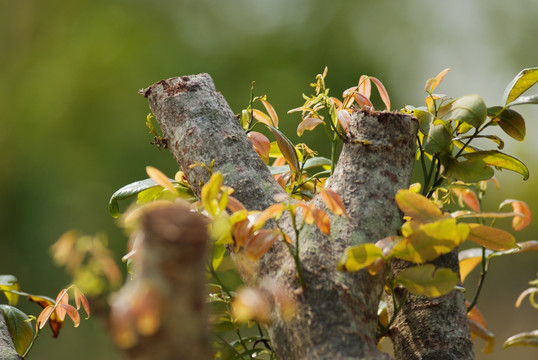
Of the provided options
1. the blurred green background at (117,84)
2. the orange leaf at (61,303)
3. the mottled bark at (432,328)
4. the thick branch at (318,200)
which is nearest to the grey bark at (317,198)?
the thick branch at (318,200)

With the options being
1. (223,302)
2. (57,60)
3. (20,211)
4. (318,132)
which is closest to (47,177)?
(20,211)

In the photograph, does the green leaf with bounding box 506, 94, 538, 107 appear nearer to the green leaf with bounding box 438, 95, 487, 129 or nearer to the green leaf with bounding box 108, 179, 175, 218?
the green leaf with bounding box 438, 95, 487, 129

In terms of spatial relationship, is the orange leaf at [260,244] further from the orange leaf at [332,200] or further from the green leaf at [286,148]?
the green leaf at [286,148]

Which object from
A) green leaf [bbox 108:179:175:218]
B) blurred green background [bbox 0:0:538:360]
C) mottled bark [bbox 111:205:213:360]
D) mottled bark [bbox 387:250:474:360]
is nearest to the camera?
mottled bark [bbox 111:205:213:360]

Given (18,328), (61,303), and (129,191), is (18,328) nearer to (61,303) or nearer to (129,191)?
(61,303)

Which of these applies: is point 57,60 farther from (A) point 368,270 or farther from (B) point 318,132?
(A) point 368,270

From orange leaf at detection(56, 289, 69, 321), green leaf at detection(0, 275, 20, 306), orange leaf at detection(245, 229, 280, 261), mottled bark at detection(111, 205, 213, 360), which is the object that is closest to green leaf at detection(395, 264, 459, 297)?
orange leaf at detection(245, 229, 280, 261)
